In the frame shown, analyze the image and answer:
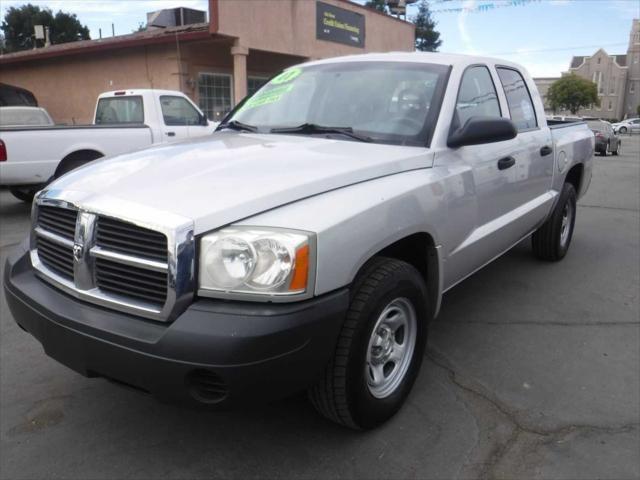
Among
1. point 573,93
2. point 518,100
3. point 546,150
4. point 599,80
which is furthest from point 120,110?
point 599,80

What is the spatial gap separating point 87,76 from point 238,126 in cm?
1555

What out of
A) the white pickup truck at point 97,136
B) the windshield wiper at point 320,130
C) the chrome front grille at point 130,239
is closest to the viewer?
the chrome front grille at point 130,239

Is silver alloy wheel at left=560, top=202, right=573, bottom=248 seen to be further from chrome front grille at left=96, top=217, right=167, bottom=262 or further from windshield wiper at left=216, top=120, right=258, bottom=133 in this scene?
chrome front grille at left=96, top=217, right=167, bottom=262

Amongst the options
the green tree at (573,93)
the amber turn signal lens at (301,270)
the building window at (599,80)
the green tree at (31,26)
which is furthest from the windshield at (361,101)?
the building window at (599,80)

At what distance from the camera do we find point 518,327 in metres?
4.04

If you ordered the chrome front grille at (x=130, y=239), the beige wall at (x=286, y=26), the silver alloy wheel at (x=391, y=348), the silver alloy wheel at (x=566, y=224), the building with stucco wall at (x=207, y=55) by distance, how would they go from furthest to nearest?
the building with stucco wall at (x=207, y=55)
the beige wall at (x=286, y=26)
the silver alloy wheel at (x=566, y=224)
the silver alloy wheel at (x=391, y=348)
the chrome front grille at (x=130, y=239)

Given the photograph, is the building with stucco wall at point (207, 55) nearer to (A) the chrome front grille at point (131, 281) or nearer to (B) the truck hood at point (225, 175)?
(B) the truck hood at point (225, 175)

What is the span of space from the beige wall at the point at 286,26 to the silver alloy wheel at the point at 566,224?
35.6 ft

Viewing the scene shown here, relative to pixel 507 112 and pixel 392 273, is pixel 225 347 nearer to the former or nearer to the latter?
pixel 392 273

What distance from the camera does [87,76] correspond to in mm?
17344

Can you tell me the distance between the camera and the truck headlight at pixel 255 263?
2.11m

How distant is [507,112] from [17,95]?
15.2 metres

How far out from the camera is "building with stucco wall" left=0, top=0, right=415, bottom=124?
48.9 feet

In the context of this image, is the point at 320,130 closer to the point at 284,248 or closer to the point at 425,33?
the point at 284,248
